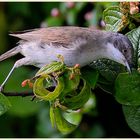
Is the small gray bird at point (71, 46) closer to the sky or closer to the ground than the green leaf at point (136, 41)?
closer to the ground

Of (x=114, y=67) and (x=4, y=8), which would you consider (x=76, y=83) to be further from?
(x=4, y=8)

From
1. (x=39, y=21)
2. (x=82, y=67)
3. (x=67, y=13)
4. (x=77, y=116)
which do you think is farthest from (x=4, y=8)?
(x=82, y=67)

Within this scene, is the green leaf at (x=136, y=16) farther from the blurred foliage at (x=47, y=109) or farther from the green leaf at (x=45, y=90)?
the blurred foliage at (x=47, y=109)

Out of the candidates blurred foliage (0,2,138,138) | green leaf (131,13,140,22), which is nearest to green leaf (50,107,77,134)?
green leaf (131,13,140,22)

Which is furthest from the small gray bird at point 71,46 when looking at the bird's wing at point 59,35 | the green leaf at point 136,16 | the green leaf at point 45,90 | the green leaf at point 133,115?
the green leaf at point 45,90

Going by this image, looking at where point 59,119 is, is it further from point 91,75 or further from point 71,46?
point 71,46

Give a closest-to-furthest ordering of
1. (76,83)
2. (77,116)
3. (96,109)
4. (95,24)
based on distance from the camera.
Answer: (76,83) → (77,116) → (95,24) → (96,109)

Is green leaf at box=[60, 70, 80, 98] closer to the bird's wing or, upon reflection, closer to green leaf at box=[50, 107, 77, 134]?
green leaf at box=[50, 107, 77, 134]
